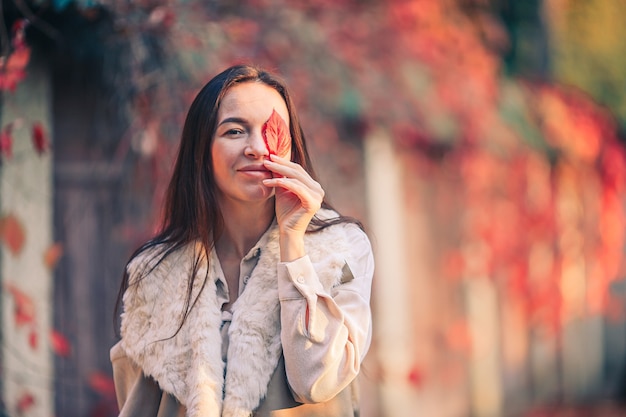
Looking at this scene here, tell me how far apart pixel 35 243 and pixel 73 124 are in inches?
31.2

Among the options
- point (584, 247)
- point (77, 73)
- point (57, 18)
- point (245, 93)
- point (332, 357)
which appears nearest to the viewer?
point (332, 357)

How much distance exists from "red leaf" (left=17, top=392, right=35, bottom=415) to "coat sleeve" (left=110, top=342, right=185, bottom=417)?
1.98 meters

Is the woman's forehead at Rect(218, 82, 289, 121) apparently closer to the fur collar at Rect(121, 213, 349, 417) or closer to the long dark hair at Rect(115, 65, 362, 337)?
the long dark hair at Rect(115, 65, 362, 337)

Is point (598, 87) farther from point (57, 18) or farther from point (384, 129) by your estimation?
point (57, 18)

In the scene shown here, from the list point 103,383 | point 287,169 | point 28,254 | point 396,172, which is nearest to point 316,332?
point 287,169

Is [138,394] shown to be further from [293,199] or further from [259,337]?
[293,199]

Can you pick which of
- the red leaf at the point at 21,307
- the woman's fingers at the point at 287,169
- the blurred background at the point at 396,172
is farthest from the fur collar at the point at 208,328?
the red leaf at the point at 21,307

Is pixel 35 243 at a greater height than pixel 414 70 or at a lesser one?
lesser

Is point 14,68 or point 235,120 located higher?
point 14,68

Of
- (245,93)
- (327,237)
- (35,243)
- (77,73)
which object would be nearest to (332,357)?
(327,237)

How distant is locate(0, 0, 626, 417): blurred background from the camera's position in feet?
17.0

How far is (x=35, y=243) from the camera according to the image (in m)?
5.28

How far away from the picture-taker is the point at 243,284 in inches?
108

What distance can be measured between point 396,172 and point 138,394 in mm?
5787
